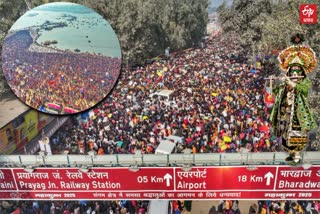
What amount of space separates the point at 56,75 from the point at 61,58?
2.78 feet

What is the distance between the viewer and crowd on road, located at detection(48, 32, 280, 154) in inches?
962

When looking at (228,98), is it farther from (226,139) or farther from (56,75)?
(56,75)

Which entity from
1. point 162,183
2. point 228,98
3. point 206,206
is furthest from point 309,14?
point 162,183

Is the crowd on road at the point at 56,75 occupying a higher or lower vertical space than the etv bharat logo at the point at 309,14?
lower

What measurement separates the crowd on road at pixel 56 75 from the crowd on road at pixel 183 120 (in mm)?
11582

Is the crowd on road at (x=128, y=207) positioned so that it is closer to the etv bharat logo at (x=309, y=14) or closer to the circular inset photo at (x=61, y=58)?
the circular inset photo at (x=61, y=58)

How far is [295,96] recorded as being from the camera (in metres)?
8.44

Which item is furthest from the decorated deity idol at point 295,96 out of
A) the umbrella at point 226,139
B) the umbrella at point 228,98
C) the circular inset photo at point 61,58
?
the umbrella at point 228,98

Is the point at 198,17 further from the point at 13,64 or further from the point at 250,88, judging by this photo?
the point at 13,64

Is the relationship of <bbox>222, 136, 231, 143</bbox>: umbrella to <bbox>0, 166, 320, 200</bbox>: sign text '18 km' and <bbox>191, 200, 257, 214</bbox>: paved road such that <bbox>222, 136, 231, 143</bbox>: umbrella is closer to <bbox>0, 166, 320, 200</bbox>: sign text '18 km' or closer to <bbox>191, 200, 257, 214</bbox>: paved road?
<bbox>191, 200, 257, 214</bbox>: paved road

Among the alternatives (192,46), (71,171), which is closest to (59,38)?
(71,171)

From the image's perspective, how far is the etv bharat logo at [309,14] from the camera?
1820 cm

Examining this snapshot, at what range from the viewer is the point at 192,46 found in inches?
3253

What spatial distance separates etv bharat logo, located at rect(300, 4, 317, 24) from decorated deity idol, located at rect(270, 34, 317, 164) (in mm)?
11043
